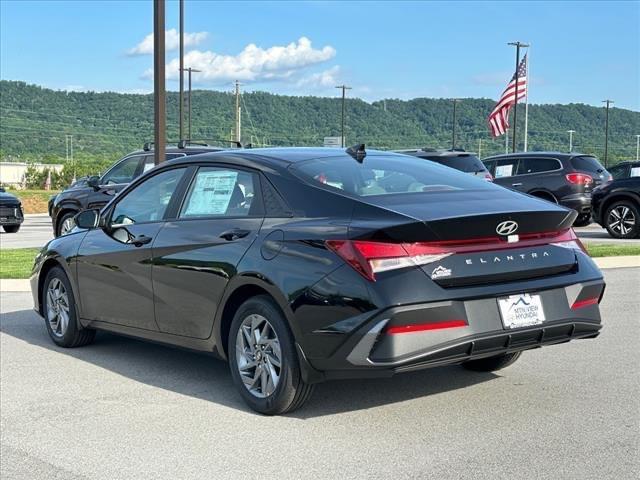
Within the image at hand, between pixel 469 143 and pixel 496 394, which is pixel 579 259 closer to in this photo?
pixel 496 394

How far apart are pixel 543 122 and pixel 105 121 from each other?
66.4 m

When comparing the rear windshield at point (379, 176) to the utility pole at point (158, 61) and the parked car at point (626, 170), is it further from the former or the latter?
the parked car at point (626, 170)

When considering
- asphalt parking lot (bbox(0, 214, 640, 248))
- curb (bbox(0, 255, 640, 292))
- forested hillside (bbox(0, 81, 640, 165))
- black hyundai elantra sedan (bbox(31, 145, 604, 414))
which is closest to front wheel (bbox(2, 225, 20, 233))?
asphalt parking lot (bbox(0, 214, 640, 248))

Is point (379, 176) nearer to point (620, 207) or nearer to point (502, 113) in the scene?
point (620, 207)

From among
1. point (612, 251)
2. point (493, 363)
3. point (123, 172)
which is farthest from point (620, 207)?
point (493, 363)

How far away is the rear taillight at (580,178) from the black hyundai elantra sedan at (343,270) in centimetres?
1465

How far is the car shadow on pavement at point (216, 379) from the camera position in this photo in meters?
5.75

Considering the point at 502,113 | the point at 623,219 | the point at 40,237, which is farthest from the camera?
the point at 502,113

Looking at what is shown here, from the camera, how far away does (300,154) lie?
6.23 metres

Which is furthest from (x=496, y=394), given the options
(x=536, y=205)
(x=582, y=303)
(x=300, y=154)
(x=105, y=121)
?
(x=105, y=121)

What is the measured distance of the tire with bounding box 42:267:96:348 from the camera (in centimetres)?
767

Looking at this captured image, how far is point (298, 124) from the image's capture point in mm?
116500

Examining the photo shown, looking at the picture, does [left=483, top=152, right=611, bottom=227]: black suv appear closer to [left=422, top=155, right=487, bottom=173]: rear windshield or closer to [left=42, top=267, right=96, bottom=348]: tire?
[left=422, top=155, right=487, bottom=173]: rear windshield

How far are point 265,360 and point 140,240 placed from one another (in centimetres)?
178
